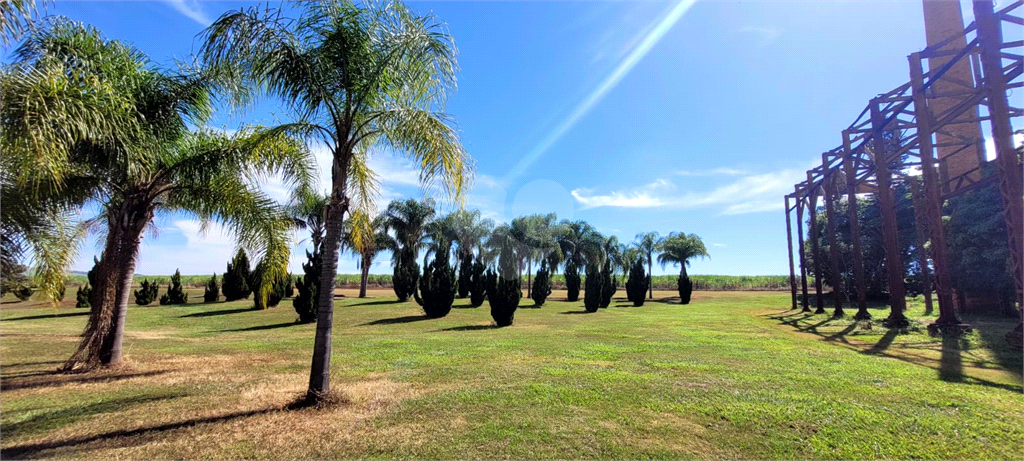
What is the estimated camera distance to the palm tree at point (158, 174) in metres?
7.05

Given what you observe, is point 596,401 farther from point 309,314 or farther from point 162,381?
point 309,314

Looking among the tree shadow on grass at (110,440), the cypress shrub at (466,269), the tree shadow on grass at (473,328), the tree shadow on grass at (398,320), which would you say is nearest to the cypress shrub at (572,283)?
the cypress shrub at (466,269)

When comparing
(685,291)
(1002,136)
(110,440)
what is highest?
(1002,136)

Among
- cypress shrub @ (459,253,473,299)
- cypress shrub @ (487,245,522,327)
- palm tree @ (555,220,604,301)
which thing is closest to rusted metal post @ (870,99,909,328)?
cypress shrub @ (487,245,522,327)

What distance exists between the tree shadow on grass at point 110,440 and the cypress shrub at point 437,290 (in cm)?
1538

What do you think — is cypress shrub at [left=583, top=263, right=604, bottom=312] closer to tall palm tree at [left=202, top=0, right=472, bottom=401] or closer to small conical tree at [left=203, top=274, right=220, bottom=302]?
tall palm tree at [left=202, top=0, right=472, bottom=401]

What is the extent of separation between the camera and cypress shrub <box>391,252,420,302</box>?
27484 mm

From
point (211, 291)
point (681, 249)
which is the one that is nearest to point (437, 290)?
point (211, 291)

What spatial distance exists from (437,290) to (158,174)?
13.6 m

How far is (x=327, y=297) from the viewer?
19.7 feet

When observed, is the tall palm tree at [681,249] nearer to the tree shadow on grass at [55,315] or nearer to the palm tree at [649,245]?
the palm tree at [649,245]

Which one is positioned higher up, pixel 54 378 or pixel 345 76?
pixel 345 76

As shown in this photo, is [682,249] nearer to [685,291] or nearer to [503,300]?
[685,291]

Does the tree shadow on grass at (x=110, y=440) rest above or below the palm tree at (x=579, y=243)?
below
